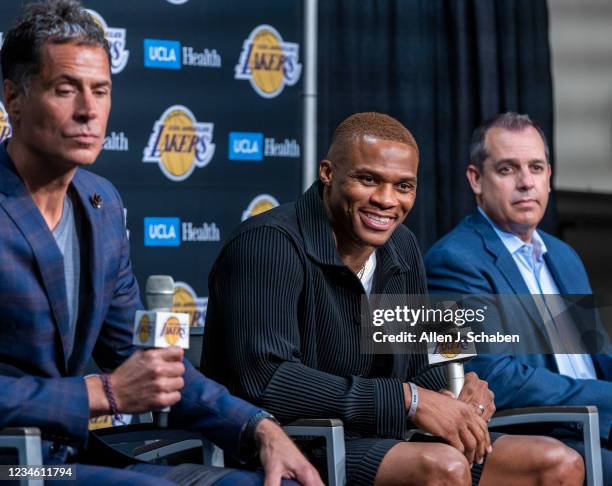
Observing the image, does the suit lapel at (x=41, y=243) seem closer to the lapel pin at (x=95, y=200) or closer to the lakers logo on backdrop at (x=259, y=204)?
the lapel pin at (x=95, y=200)

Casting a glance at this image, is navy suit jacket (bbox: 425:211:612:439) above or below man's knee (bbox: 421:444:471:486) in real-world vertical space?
above

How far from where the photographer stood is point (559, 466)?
310cm

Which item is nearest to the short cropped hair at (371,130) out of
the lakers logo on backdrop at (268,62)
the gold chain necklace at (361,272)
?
the gold chain necklace at (361,272)

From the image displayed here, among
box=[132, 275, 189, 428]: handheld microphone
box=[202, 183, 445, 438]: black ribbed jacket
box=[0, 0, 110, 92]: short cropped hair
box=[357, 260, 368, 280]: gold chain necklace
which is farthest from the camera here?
box=[357, 260, 368, 280]: gold chain necklace

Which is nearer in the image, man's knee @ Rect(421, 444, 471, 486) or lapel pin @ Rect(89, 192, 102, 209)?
lapel pin @ Rect(89, 192, 102, 209)

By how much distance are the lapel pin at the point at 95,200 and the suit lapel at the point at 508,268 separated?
1.68 metres

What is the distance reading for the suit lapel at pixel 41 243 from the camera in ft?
7.54

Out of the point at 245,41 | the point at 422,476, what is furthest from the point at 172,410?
the point at 245,41

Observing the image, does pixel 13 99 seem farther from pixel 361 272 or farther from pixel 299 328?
pixel 361 272

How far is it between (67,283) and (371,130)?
3.39 feet

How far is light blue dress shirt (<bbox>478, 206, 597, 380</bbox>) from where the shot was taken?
3.79m

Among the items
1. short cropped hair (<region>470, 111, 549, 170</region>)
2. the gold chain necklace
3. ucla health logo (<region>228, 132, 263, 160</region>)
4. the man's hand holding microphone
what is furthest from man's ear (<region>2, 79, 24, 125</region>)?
ucla health logo (<region>228, 132, 263, 160</region>)

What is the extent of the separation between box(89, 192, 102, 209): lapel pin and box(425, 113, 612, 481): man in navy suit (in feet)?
4.96

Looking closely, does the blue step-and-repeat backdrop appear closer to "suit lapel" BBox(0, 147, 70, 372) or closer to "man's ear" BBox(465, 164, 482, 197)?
"man's ear" BBox(465, 164, 482, 197)
